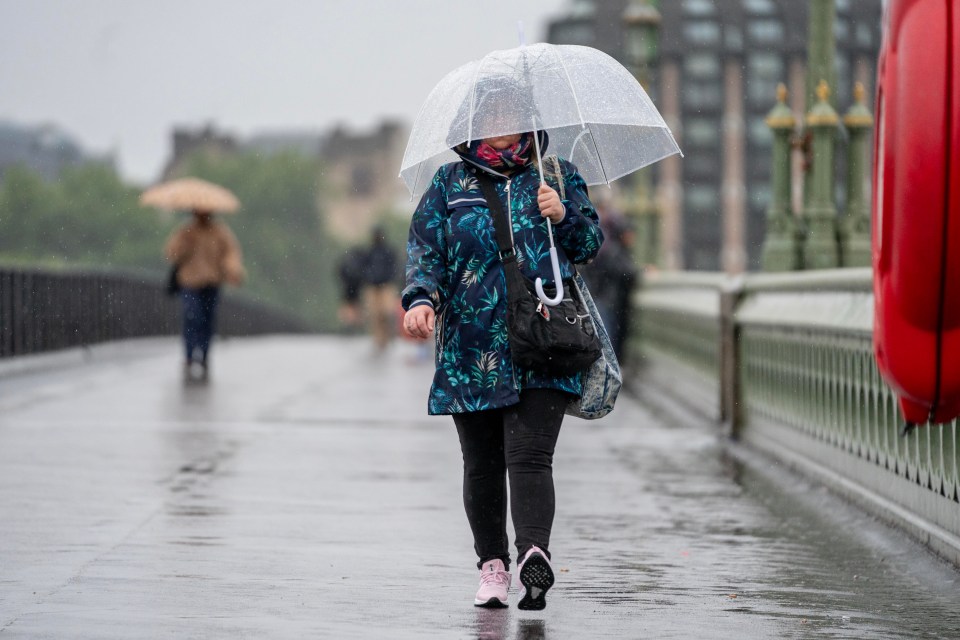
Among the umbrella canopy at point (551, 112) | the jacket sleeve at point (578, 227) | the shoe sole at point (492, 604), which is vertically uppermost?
the umbrella canopy at point (551, 112)

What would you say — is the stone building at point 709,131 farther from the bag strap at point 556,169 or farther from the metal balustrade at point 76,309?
the bag strap at point 556,169

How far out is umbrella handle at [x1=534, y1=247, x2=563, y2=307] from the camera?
606 centimetres

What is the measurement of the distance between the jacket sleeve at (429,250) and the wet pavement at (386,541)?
961 mm

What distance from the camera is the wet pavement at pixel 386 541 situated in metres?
6.01

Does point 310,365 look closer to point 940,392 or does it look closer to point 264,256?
point 940,392

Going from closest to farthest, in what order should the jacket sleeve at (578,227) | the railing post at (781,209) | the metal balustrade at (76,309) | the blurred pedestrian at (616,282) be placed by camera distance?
the jacket sleeve at (578,227), the railing post at (781,209), the metal balustrade at (76,309), the blurred pedestrian at (616,282)

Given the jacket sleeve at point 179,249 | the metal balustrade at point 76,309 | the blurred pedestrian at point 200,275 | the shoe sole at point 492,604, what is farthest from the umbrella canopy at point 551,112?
the jacket sleeve at point 179,249

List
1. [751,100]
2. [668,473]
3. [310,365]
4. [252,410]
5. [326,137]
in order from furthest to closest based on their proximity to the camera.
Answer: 1. [326,137]
2. [751,100]
3. [310,365]
4. [252,410]
5. [668,473]

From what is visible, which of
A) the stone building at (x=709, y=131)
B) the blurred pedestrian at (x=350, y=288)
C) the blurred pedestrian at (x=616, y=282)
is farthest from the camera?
the stone building at (x=709, y=131)

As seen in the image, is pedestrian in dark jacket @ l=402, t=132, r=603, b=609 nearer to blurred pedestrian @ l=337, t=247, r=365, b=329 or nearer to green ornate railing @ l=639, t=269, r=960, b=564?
green ornate railing @ l=639, t=269, r=960, b=564

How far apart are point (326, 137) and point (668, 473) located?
149934mm

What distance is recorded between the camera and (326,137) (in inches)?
6280

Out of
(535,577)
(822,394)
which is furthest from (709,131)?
(535,577)

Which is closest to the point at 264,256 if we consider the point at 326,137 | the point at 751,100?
the point at 326,137
